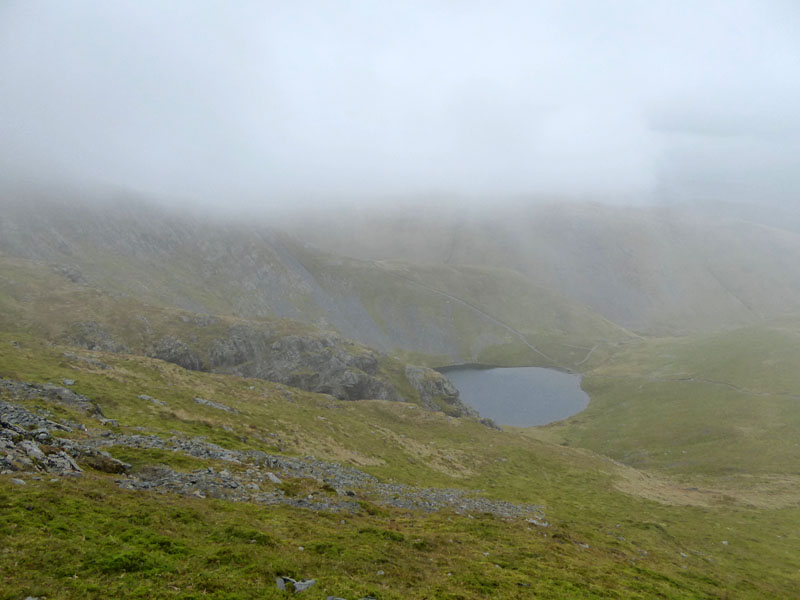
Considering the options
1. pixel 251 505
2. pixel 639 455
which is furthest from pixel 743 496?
pixel 251 505

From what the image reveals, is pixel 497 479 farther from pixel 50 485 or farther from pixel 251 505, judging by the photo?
pixel 50 485

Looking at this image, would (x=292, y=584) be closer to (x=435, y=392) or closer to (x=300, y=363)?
(x=300, y=363)

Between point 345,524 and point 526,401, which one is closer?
point 345,524

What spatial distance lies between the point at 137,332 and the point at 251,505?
85.5 meters

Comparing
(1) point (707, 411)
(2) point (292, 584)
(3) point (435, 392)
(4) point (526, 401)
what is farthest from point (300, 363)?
(1) point (707, 411)

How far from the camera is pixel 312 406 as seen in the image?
219ft

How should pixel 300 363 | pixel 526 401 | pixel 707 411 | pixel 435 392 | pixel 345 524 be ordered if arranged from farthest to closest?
pixel 526 401, pixel 435 392, pixel 707 411, pixel 300 363, pixel 345 524

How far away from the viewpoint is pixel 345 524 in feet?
85.0

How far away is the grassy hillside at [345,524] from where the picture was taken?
A: 16.6 metres

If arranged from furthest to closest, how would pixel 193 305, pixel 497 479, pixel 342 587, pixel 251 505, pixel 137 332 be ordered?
pixel 193 305, pixel 137 332, pixel 497 479, pixel 251 505, pixel 342 587

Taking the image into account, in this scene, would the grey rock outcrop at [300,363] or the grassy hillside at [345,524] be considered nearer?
the grassy hillside at [345,524]

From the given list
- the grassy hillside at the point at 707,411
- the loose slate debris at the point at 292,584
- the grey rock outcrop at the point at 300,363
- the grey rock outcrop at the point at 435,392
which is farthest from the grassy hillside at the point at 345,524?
the grey rock outcrop at the point at 435,392

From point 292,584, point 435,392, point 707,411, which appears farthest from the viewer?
point 435,392

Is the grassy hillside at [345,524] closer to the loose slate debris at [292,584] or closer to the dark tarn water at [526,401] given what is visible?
the loose slate debris at [292,584]
